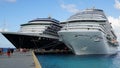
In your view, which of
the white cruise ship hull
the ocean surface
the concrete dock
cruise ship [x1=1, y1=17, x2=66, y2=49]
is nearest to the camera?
the concrete dock

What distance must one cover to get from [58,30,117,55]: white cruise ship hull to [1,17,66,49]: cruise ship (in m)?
18.3

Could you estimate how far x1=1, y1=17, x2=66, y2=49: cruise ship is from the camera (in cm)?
8288

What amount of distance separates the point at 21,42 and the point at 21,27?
34.1ft

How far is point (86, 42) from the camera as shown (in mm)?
A: 64000

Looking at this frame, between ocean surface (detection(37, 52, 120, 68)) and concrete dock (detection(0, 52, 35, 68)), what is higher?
concrete dock (detection(0, 52, 35, 68))

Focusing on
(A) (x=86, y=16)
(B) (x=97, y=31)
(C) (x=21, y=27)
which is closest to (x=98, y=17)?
(A) (x=86, y=16)

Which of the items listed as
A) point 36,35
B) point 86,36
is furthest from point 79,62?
point 36,35

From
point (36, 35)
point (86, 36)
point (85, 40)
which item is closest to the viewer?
point (86, 36)

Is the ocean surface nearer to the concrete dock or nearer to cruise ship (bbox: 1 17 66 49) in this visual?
the concrete dock

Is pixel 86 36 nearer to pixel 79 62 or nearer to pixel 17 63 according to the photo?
pixel 79 62

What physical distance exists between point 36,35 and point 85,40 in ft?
74.5

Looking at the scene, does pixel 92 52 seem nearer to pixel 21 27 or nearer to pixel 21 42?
pixel 21 42

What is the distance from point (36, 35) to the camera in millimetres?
81750

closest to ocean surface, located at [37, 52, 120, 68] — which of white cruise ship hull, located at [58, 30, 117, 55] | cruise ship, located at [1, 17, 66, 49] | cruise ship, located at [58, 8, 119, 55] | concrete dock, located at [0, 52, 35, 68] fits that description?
white cruise ship hull, located at [58, 30, 117, 55]
